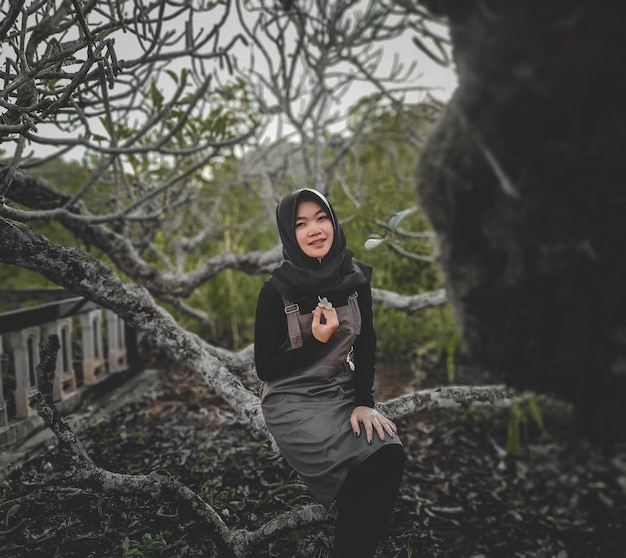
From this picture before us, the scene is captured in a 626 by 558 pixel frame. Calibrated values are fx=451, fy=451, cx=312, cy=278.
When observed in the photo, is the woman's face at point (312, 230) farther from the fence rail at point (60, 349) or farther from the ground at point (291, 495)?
the fence rail at point (60, 349)

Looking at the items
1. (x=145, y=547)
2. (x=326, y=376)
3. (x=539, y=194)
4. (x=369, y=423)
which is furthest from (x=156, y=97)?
(x=539, y=194)

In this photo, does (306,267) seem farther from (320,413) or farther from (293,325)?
(320,413)

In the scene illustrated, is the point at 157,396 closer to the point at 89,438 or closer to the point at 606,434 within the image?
the point at 89,438

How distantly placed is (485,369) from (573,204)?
345 millimetres

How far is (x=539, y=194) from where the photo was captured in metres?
0.68

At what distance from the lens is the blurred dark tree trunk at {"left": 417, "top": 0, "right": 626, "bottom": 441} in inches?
23.4

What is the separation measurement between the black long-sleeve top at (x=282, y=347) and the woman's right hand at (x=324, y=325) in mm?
71

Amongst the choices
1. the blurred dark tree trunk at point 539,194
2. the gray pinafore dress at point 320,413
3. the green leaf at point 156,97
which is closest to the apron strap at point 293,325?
the gray pinafore dress at point 320,413

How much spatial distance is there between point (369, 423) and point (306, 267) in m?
0.54

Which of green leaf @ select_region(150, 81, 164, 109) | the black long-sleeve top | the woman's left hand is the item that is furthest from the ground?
green leaf @ select_region(150, 81, 164, 109)

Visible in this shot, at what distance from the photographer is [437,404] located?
180 cm

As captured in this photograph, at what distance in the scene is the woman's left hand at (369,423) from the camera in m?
1.40

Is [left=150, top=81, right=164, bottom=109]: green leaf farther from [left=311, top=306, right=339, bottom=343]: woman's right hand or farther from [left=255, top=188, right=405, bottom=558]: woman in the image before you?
[left=311, top=306, right=339, bottom=343]: woman's right hand

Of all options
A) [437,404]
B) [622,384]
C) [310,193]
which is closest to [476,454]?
[437,404]
